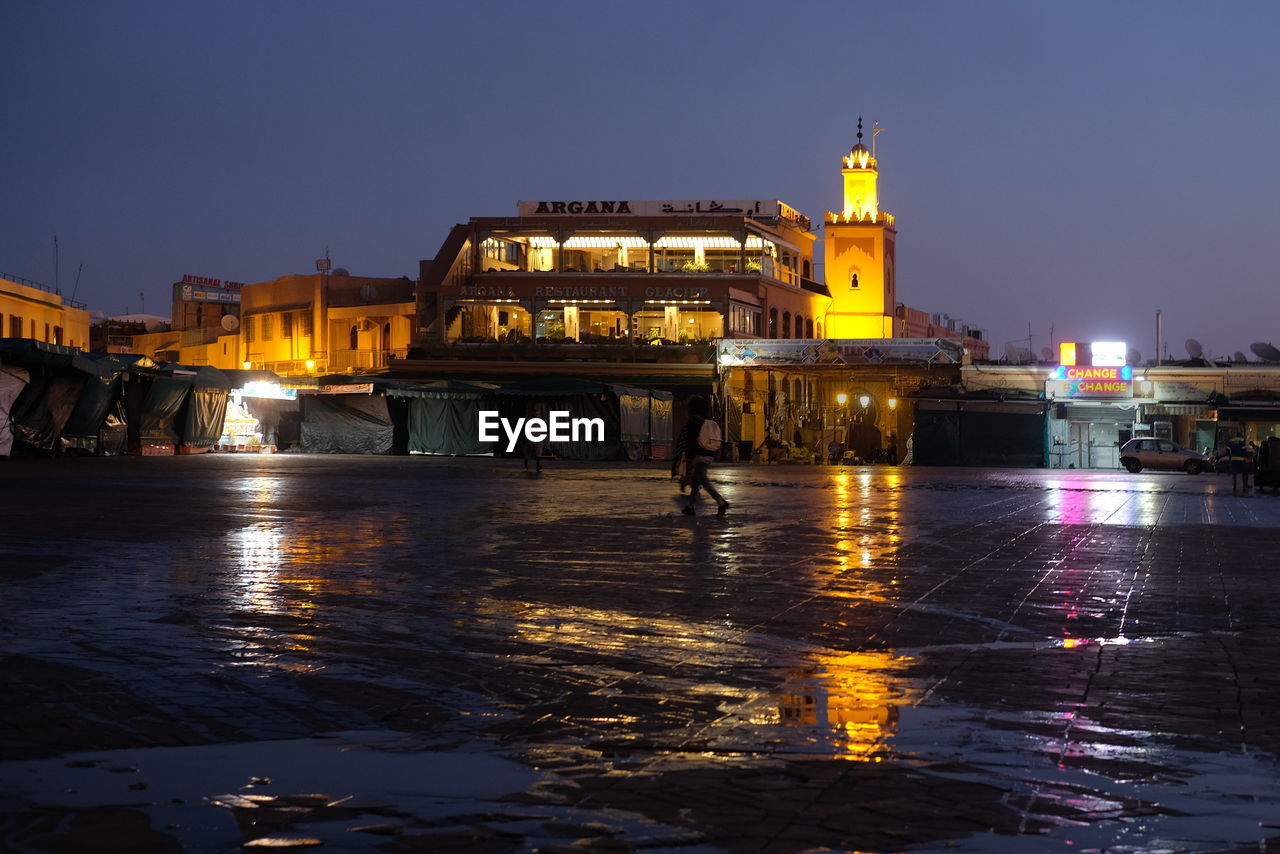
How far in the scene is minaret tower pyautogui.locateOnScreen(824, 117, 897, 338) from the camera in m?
73.8

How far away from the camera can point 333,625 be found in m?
7.43

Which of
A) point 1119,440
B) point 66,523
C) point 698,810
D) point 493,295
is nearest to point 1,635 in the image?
point 698,810

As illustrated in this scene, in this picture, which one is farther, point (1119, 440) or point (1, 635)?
point (1119, 440)

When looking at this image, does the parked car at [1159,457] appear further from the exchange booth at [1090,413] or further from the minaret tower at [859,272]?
the minaret tower at [859,272]

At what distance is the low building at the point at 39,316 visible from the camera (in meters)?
57.6

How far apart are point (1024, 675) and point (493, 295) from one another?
57779mm

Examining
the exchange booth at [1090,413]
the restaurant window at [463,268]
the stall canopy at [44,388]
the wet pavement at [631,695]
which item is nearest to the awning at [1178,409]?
the exchange booth at [1090,413]

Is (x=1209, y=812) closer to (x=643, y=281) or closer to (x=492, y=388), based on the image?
(x=492, y=388)

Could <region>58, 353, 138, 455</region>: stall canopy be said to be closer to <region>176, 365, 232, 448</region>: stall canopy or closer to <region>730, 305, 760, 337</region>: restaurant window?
<region>176, 365, 232, 448</region>: stall canopy

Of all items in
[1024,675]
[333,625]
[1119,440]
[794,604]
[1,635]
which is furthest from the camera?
[1119,440]

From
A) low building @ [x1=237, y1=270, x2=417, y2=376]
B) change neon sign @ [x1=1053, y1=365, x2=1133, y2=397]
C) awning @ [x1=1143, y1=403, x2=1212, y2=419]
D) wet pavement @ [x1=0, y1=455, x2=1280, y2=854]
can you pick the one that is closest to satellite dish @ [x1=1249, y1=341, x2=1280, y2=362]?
awning @ [x1=1143, y1=403, x2=1212, y2=419]

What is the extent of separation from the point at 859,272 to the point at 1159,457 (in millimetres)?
30373

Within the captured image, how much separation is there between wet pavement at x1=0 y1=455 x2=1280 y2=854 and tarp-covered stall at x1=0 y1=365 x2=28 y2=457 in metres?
20.6

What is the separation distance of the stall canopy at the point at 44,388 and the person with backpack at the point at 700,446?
19861 mm
